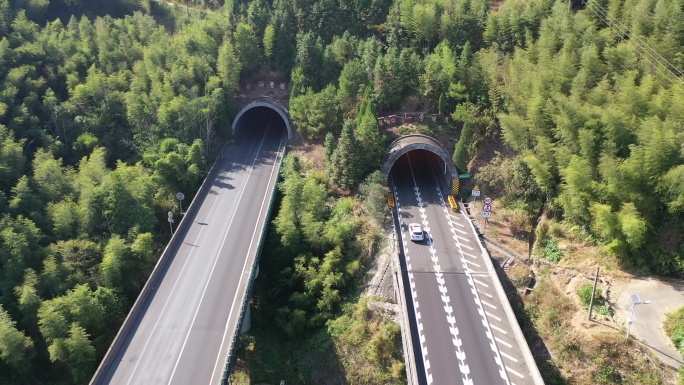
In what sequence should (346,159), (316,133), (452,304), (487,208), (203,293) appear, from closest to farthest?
(452,304) → (203,293) → (487,208) → (346,159) → (316,133)

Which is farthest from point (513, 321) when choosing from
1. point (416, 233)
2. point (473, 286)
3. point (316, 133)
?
point (316, 133)

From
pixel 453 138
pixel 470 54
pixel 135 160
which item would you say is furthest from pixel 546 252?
pixel 135 160

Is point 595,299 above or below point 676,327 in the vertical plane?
above

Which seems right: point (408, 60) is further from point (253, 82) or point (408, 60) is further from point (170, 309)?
point (170, 309)

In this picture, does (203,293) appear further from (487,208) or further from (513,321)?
(487,208)

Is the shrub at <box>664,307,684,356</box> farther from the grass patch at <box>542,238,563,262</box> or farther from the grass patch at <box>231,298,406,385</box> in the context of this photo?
the grass patch at <box>231,298,406,385</box>
